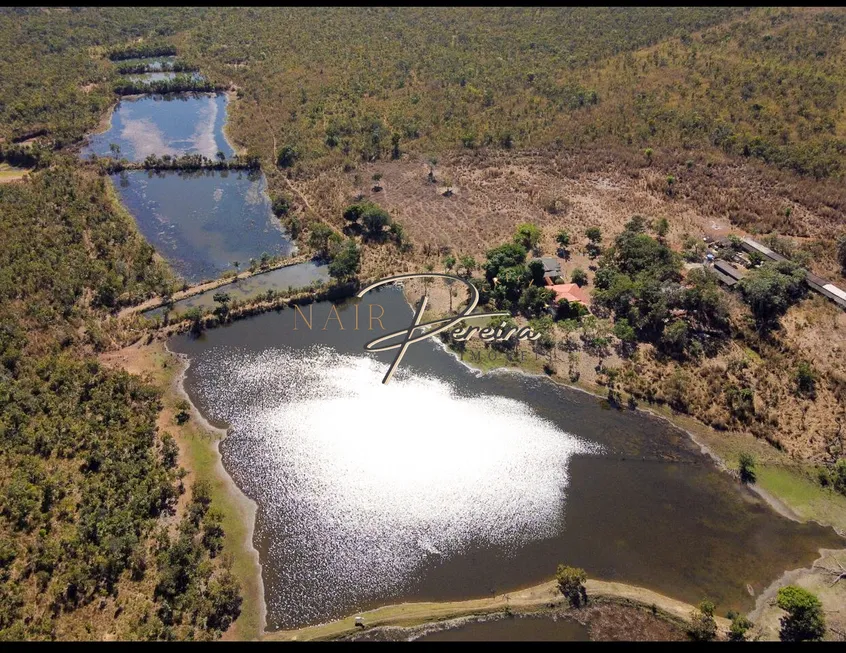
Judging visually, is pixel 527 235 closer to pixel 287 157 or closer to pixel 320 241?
pixel 320 241

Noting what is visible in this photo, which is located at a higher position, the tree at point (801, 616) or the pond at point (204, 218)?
the pond at point (204, 218)

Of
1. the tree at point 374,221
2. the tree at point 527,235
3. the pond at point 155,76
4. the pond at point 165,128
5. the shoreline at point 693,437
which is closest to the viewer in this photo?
the shoreline at point 693,437

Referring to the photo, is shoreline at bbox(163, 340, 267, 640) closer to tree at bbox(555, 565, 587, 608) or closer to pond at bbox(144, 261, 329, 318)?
pond at bbox(144, 261, 329, 318)

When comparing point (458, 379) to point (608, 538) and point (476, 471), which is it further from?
point (608, 538)

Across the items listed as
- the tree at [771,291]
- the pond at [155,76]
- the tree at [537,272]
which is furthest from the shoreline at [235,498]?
the pond at [155,76]

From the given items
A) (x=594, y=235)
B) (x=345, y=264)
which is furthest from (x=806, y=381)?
(x=345, y=264)

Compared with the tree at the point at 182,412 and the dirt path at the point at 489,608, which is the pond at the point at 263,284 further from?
the dirt path at the point at 489,608

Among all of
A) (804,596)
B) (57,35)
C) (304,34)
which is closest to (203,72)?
(304,34)
